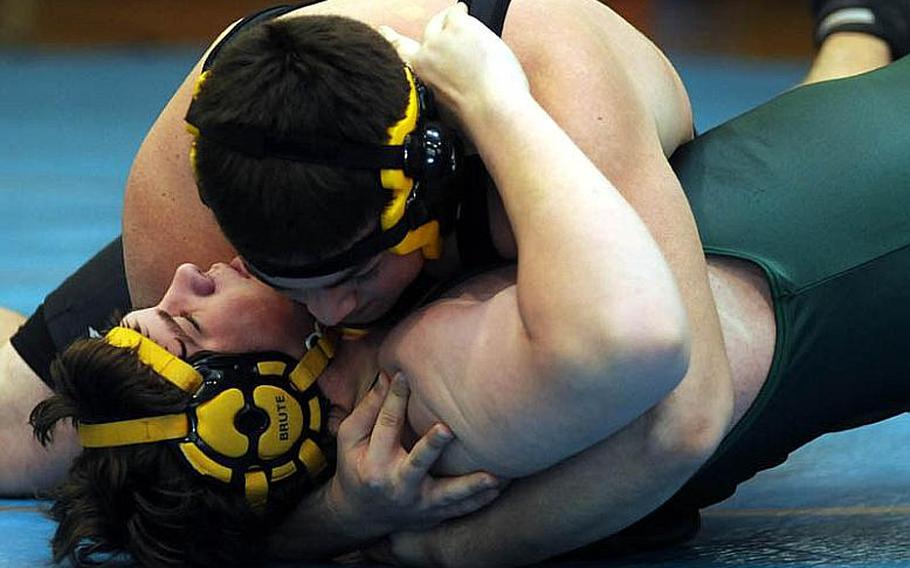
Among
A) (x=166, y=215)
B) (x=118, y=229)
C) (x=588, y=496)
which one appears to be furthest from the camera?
(x=118, y=229)

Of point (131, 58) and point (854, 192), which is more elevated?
point (131, 58)

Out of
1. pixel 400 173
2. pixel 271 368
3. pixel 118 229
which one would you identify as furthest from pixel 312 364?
pixel 118 229

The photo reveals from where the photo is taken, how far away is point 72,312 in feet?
9.65

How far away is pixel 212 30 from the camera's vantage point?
10773 mm

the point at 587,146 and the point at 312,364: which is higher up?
the point at 587,146

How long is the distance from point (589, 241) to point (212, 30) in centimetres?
910

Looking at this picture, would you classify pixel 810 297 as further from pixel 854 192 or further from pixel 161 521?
pixel 161 521

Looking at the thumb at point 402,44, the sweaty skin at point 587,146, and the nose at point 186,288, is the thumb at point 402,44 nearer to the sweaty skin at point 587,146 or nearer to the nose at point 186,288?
the sweaty skin at point 587,146

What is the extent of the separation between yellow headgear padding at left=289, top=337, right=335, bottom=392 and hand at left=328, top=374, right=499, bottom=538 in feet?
0.28

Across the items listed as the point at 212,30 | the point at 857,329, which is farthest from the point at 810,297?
the point at 212,30

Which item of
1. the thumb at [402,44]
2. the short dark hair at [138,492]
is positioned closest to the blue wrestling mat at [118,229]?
the short dark hair at [138,492]

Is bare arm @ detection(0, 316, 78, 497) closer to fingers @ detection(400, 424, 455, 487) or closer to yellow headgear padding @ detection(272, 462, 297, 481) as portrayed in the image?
yellow headgear padding @ detection(272, 462, 297, 481)

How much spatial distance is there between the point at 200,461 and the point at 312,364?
207 mm

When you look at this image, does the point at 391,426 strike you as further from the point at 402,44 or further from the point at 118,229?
the point at 118,229
